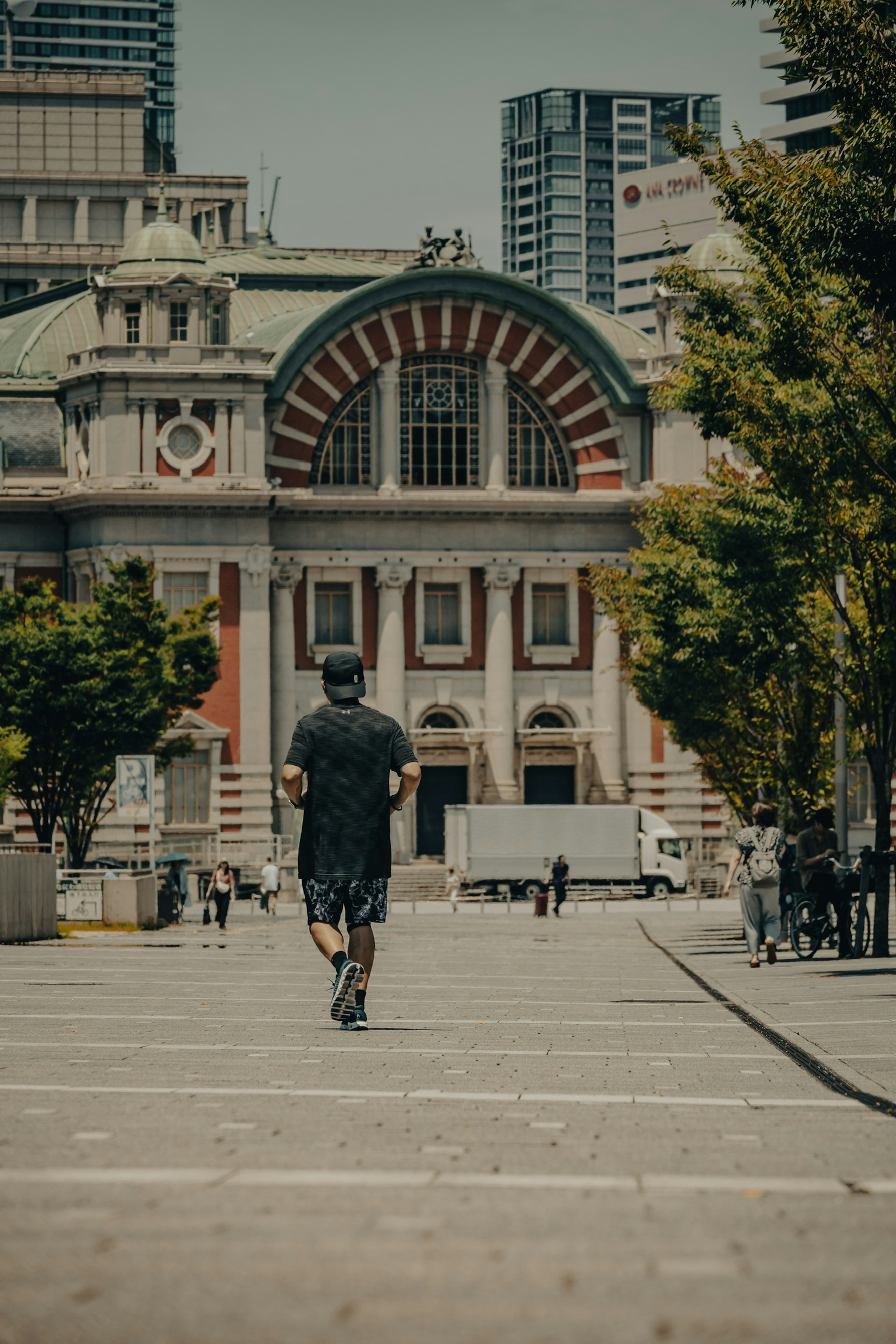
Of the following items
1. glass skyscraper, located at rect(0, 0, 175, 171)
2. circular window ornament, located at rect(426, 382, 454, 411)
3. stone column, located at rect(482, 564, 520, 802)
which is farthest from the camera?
glass skyscraper, located at rect(0, 0, 175, 171)

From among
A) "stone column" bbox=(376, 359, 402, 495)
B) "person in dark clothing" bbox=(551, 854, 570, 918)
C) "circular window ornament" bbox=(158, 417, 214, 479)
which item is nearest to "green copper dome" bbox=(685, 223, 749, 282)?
"stone column" bbox=(376, 359, 402, 495)

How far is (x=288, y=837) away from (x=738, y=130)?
46051 millimetres

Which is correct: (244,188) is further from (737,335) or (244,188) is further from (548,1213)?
(548,1213)

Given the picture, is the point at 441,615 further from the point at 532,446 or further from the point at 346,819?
the point at 346,819

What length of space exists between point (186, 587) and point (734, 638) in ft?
120

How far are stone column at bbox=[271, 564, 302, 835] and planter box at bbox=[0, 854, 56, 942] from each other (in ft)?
120

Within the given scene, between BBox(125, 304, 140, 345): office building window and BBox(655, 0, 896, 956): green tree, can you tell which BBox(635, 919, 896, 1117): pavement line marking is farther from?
BBox(125, 304, 140, 345): office building window

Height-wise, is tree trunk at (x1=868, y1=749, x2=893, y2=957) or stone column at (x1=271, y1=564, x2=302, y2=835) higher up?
stone column at (x1=271, y1=564, x2=302, y2=835)

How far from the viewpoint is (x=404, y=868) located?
65.2m

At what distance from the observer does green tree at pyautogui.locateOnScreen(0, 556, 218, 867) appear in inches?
2002

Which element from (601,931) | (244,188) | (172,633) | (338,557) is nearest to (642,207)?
(244,188)

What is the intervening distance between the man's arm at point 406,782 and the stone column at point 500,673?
55.2m

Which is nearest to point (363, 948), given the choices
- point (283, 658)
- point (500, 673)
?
point (283, 658)

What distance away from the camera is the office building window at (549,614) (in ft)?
229
